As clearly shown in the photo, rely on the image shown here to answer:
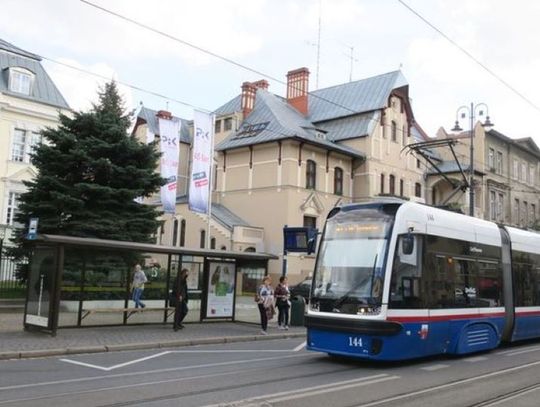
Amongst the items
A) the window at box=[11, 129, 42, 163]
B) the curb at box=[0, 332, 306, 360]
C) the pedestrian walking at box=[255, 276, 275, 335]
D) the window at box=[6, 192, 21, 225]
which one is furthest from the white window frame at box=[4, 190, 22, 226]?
the curb at box=[0, 332, 306, 360]

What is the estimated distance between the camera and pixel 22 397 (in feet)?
26.7

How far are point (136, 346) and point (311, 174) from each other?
99.1 ft

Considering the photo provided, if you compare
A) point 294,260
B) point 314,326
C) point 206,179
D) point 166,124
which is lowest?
point 314,326

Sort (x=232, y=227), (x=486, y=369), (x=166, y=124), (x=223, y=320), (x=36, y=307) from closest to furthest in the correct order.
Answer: (x=486, y=369), (x=36, y=307), (x=223, y=320), (x=166, y=124), (x=232, y=227)

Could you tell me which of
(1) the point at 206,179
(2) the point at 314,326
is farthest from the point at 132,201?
(2) the point at 314,326

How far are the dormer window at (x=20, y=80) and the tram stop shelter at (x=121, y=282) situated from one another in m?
26.8

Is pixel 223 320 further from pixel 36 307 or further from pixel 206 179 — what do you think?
pixel 206 179

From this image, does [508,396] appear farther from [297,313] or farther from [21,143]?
[21,143]

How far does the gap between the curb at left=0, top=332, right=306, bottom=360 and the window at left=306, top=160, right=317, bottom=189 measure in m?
24.9

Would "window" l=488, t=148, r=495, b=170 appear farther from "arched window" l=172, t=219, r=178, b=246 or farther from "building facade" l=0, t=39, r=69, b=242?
"building facade" l=0, t=39, r=69, b=242

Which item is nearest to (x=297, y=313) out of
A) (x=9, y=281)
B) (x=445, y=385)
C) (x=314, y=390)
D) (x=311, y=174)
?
(x=9, y=281)

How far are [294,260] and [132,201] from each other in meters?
17.7

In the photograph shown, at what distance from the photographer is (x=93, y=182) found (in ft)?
82.4

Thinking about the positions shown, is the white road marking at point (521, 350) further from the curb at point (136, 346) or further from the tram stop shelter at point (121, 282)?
the tram stop shelter at point (121, 282)
